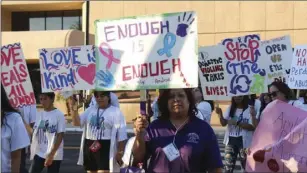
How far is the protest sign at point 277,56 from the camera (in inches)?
328

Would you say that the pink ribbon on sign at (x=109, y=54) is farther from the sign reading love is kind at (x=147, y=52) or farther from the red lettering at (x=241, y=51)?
the red lettering at (x=241, y=51)

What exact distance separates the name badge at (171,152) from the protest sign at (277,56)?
458 centimetres

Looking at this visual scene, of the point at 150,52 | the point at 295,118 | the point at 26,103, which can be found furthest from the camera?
the point at 26,103

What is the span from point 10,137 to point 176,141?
1.40m

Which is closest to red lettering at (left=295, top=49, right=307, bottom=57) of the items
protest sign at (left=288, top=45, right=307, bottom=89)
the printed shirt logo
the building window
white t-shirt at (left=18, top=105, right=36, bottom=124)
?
protest sign at (left=288, top=45, right=307, bottom=89)

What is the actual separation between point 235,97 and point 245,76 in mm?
504

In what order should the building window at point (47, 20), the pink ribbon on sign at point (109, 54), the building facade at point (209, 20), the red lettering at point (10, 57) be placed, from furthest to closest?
the building window at point (47, 20), the building facade at point (209, 20), the red lettering at point (10, 57), the pink ribbon on sign at point (109, 54)

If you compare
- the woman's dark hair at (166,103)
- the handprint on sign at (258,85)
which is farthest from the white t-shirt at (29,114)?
the woman's dark hair at (166,103)

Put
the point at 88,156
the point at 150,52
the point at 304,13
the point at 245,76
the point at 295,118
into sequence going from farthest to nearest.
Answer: the point at 304,13, the point at 245,76, the point at 88,156, the point at 295,118, the point at 150,52

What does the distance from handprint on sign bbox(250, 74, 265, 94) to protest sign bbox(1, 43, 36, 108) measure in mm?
3140

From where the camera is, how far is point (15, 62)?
5926mm

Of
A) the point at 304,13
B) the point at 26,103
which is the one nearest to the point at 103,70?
the point at 26,103

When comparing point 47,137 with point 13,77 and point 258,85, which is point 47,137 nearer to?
point 13,77

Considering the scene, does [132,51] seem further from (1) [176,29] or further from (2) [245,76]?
(2) [245,76]
